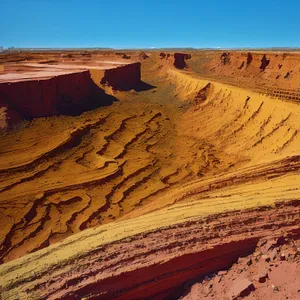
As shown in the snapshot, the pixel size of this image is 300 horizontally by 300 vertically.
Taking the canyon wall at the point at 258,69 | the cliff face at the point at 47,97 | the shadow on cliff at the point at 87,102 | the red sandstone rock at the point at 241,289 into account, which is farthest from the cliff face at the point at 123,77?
the red sandstone rock at the point at 241,289

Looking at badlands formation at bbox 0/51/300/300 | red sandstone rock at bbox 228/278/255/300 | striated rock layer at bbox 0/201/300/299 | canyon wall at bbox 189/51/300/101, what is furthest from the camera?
canyon wall at bbox 189/51/300/101

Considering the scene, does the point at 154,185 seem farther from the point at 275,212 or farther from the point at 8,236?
the point at 275,212

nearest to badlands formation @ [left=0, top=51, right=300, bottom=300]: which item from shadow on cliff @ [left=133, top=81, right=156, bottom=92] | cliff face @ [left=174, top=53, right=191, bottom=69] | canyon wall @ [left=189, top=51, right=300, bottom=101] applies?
shadow on cliff @ [left=133, top=81, right=156, bottom=92]

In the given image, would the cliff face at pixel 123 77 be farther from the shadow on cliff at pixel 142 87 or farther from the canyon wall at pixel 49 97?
the canyon wall at pixel 49 97

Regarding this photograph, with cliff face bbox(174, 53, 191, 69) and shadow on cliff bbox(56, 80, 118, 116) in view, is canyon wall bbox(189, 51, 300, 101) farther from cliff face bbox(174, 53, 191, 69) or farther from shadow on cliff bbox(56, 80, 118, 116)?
shadow on cliff bbox(56, 80, 118, 116)

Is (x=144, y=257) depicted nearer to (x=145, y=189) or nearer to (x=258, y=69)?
(x=145, y=189)

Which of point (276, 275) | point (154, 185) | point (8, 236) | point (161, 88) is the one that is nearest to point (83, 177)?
point (154, 185)

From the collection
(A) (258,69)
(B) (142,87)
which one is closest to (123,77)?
(B) (142,87)
